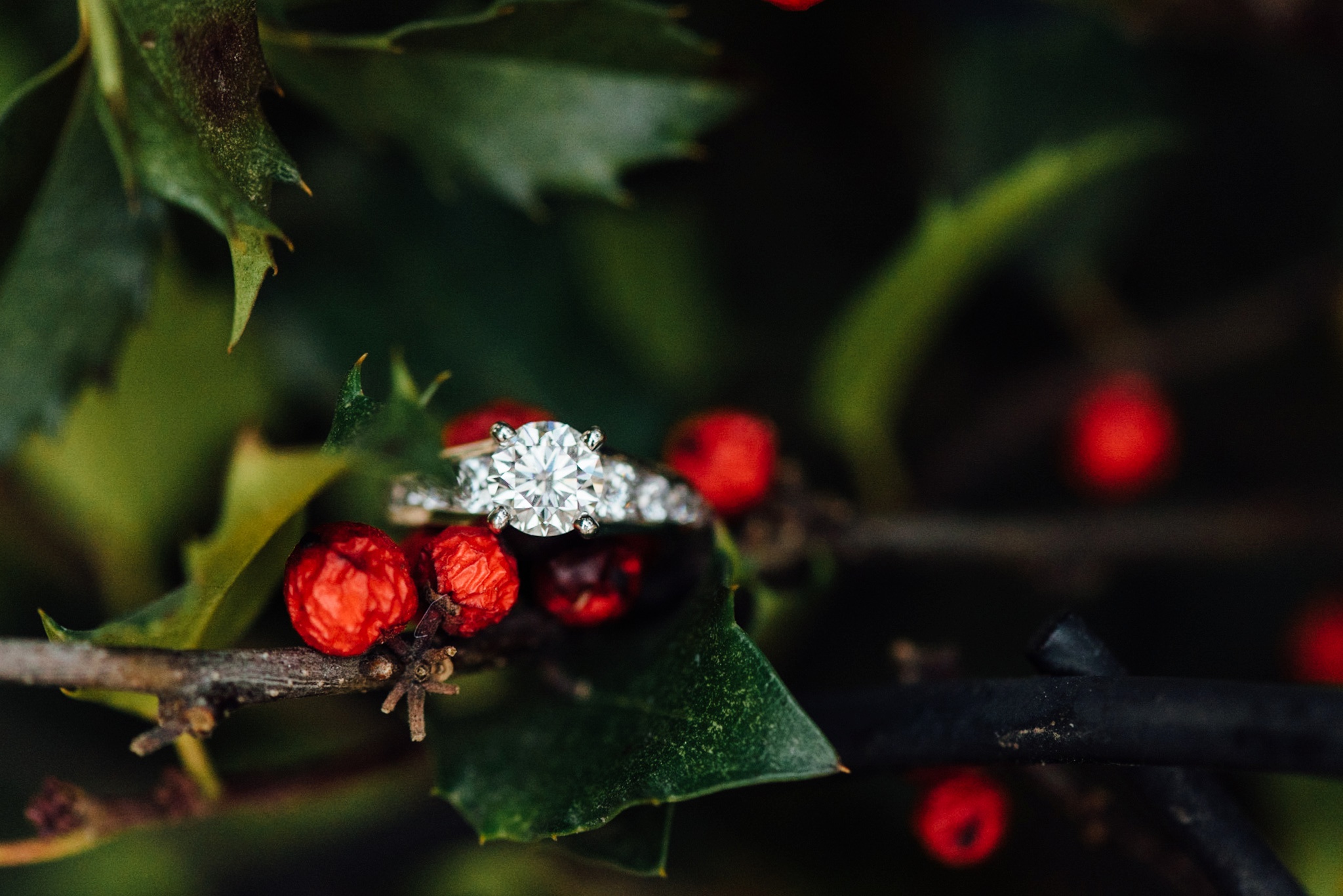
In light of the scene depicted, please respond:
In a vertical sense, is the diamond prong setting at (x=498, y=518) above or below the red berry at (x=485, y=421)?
above

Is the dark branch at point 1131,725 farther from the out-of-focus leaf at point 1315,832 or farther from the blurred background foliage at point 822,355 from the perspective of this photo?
the out-of-focus leaf at point 1315,832

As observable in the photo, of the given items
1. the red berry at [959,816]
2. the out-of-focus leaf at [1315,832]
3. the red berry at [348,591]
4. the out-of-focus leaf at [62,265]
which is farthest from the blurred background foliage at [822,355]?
the red berry at [348,591]

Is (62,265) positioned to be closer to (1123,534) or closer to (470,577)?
(470,577)

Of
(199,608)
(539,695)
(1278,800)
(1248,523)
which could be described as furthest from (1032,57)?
(199,608)

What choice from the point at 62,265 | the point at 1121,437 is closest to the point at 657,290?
the point at 1121,437

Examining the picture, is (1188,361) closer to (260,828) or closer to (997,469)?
(997,469)
